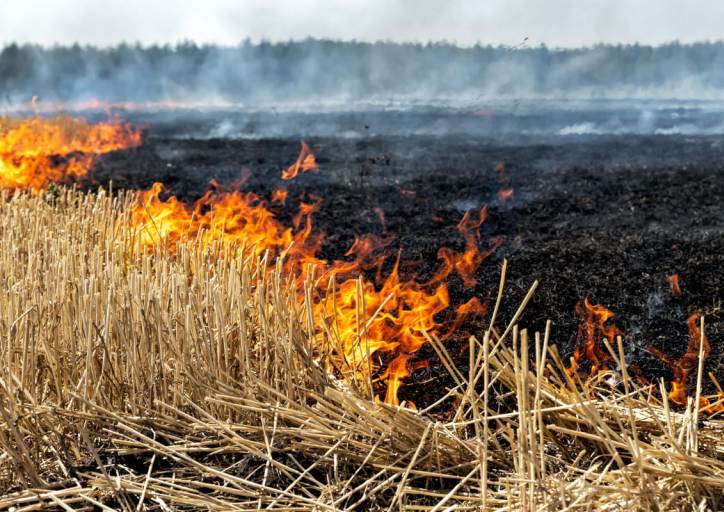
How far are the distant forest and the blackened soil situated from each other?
2576cm

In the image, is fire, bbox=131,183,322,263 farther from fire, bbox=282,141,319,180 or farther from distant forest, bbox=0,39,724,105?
distant forest, bbox=0,39,724,105

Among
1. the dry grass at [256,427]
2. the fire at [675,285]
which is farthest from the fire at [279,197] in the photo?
the dry grass at [256,427]

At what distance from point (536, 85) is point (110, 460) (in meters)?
43.2

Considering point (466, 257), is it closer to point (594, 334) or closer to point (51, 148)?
point (594, 334)

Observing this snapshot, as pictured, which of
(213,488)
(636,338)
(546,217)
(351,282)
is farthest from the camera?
(546,217)

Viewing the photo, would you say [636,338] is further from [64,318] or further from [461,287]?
[64,318]

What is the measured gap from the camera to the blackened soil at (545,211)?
5215 mm

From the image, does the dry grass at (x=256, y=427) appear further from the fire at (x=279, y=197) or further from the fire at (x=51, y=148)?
the fire at (x=279, y=197)

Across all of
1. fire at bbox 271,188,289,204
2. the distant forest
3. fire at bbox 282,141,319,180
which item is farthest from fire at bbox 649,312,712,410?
the distant forest

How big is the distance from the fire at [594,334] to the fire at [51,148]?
18.7 feet

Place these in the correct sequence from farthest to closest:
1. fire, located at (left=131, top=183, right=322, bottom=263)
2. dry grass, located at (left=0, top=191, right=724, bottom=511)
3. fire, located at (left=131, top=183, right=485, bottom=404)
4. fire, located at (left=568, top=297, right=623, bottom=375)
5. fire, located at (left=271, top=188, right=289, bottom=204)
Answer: fire, located at (left=271, top=188, right=289, bottom=204)
fire, located at (left=131, top=183, right=322, bottom=263)
fire, located at (left=568, top=297, right=623, bottom=375)
fire, located at (left=131, top=183, right=485, bottom=404)
dry grass, located at (left=0, top=191, right=724, bottom=511)

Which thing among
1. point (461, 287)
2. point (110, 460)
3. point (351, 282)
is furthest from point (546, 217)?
point (110, 460)

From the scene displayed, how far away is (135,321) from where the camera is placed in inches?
140

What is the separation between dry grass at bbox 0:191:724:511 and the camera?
2650 mm
